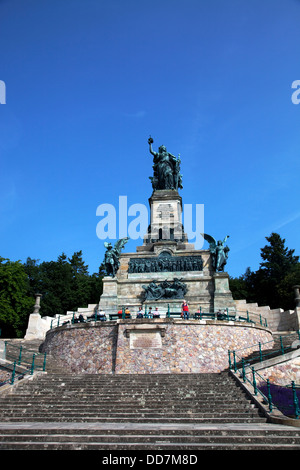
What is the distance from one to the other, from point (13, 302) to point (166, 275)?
17109mm

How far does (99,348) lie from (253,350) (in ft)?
24.6

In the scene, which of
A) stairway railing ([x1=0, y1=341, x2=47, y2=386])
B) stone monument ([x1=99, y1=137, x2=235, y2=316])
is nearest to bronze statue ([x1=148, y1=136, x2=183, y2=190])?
stone monument ([x1=99, y1=137, x2=235, y2=316])

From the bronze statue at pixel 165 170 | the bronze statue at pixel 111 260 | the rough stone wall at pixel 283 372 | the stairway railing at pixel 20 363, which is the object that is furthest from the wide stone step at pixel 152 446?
the bronze statue at pixel 165 170

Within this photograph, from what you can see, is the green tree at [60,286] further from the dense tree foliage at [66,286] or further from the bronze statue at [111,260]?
the bronze statue at [111,260]

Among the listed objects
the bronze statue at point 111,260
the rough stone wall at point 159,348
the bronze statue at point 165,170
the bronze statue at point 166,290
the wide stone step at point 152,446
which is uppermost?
the bronze statue at point 165,170

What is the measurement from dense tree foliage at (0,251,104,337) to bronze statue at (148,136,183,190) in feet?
52.2

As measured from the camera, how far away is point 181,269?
83.6 feet

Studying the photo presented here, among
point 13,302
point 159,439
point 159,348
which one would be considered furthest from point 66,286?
point 159,439

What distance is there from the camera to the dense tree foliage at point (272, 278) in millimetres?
37519

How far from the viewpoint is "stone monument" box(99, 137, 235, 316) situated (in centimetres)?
2386

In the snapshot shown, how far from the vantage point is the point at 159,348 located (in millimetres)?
16062
